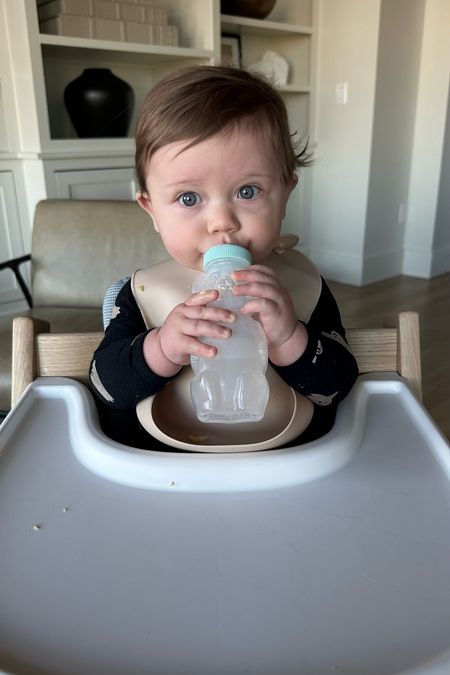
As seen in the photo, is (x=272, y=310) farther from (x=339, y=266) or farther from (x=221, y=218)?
(x=339, y=266)

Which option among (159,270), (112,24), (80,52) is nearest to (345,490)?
(159,270)

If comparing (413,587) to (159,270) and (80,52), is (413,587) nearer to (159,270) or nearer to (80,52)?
(159,270)

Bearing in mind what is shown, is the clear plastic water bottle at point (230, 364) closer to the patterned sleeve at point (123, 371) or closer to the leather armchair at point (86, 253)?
the patterned sleeve at point (123, 371)

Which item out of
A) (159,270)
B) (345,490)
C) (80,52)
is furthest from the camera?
(80,52)

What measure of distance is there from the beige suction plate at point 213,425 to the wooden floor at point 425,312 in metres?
1.42

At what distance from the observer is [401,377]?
0.77m

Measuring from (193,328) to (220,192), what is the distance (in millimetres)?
157

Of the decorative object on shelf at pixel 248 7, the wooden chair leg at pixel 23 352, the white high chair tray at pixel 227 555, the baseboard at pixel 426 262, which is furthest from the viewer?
the baseboard at pixel 426 262

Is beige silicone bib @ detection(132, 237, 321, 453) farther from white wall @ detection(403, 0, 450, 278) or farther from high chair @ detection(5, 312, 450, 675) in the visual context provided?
white wall @ detection(403, 0, 450, 278)

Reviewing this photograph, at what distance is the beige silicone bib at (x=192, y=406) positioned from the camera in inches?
25.5

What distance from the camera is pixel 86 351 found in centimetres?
78

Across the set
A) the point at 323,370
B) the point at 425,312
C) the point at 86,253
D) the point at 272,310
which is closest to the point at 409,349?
the point at 323,370

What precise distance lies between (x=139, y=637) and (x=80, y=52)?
2844 mm

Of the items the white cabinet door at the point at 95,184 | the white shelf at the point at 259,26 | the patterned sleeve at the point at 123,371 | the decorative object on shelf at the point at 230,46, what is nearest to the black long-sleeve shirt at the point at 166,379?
the patterned sleeve at the point at 123,371
